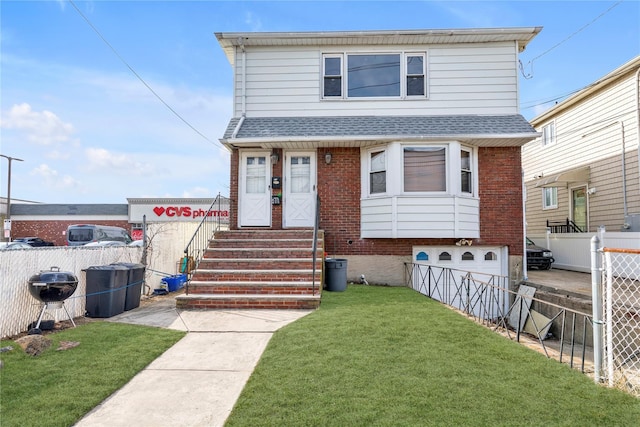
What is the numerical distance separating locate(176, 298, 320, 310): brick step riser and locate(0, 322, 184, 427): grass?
1.43 meters

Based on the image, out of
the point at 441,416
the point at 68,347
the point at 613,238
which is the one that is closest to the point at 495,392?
the point at 441,416

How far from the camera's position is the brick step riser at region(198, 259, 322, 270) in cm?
807

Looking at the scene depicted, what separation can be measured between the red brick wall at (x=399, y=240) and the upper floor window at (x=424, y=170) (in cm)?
131

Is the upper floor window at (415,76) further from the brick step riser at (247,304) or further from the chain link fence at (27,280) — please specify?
the chain link fence at (27,280)

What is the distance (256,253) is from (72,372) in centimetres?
479

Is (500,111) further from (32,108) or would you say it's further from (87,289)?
(32,108)

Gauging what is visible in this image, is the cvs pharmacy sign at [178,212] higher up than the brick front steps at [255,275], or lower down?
higher up

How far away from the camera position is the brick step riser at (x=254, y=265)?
318 inches

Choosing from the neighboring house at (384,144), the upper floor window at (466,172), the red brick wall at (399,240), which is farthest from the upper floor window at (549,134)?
the upper floor window at (466,172)

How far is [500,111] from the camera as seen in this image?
1035 centimetres

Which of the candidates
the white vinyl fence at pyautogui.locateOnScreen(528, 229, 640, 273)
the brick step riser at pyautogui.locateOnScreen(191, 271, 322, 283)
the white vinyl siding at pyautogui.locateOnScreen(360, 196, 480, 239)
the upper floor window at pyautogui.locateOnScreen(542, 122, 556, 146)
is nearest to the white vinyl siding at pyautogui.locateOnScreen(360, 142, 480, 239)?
the white vinyl siding at pyautogui.locateOnScreen(360, 196, 480, 239)

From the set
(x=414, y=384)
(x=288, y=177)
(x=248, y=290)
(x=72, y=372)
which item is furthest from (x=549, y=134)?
(x=72, y=372)

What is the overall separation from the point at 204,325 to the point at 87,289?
2.49m

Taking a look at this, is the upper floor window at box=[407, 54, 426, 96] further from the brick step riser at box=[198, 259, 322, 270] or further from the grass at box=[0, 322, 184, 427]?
the grass at box=[0, 322, 184, 427]
